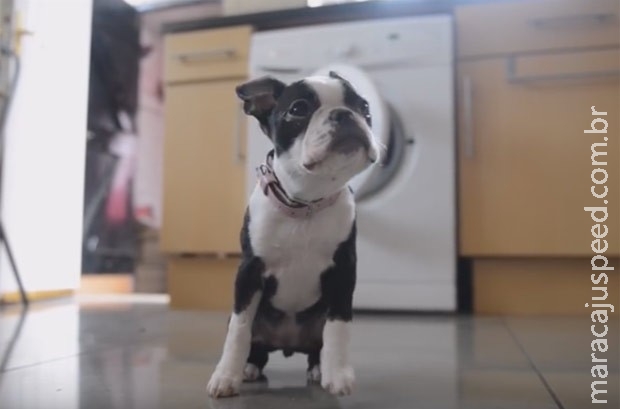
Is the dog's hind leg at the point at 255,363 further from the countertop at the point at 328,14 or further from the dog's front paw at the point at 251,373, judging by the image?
the countertop at the point at 328,14

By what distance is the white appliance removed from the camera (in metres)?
1.89

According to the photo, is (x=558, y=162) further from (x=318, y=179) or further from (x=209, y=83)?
(x=318, y=179)

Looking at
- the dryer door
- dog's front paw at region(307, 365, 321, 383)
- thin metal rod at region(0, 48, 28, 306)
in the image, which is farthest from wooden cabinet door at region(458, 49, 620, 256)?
thin metal rod at region(0, 48, 28, 306)

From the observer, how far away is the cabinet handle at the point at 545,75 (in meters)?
1.84

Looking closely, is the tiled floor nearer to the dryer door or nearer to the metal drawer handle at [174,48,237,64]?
the dryer door

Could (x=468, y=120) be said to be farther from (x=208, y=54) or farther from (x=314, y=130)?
(x=314, y=130)

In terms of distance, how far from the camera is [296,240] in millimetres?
829

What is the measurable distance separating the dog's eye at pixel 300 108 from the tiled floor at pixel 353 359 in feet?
1.16

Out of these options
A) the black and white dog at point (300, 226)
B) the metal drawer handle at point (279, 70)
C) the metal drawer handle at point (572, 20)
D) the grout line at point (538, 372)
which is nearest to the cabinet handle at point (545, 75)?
the metal drawer handle at point (572, 20)

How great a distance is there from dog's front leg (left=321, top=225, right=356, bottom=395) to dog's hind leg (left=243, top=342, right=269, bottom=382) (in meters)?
0.14

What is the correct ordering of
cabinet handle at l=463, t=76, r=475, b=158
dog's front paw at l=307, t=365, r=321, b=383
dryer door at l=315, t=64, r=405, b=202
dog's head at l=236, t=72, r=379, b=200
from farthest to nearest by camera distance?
cabinet handle at l=463, t=76, r=475, b=158
dryer door at l=315, t=64, r=405, b=202
dog's front paw at l=307, t=365, r=321, b=383
dog's head at l=236, t=72, r=379, b=200

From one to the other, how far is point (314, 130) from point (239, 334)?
276 mm

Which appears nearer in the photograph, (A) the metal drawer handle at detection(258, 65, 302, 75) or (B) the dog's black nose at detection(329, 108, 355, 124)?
(B) the dog's black nose at detection(329, 108, 355, 124)

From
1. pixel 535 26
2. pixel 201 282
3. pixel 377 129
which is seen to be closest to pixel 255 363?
pixel 377 129
